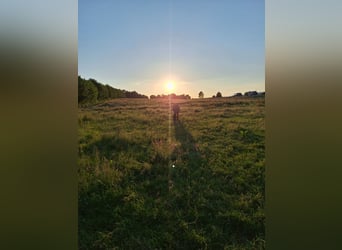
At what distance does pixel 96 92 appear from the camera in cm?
220

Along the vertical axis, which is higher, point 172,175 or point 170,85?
point 170,85

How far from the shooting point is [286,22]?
109cm

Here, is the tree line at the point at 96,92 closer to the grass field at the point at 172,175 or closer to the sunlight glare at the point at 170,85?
the grass field at the point at 172,175

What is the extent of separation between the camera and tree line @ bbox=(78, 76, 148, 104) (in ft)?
6.95

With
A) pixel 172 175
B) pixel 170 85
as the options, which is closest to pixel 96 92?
pixel 170 85

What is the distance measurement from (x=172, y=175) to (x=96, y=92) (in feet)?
3.09

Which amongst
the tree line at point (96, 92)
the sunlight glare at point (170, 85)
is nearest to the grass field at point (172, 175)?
the tree line at point (96, 92)

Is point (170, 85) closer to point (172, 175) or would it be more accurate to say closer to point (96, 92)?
point (96, 92)

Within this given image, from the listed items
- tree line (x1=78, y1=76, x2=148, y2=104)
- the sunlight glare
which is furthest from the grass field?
the sunlight glare

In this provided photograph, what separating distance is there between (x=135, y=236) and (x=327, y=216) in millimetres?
1363

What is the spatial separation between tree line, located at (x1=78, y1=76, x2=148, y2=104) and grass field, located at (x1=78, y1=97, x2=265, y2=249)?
77 millimetres

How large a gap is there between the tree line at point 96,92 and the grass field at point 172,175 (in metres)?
0.08

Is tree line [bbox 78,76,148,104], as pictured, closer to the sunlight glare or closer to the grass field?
the grass field

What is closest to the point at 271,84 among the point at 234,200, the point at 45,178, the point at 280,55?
the point at 280,55
